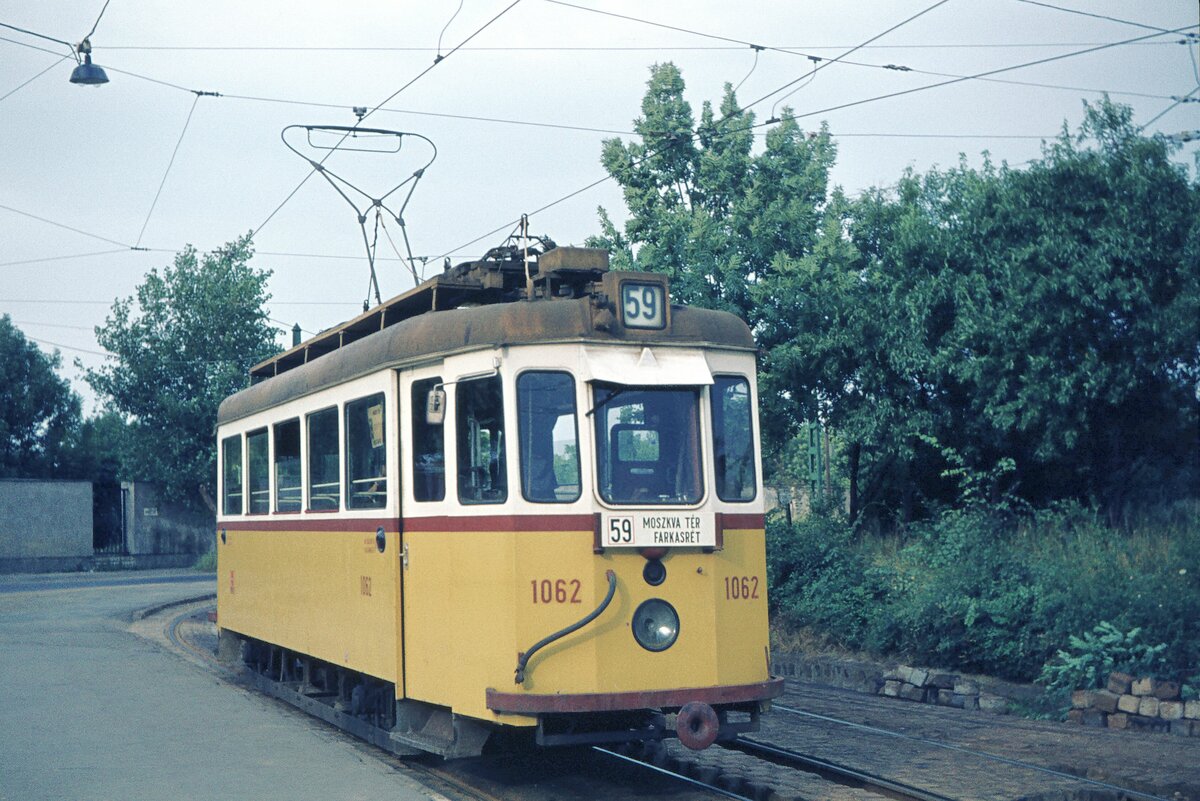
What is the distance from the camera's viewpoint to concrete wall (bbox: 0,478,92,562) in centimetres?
4697

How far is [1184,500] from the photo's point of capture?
653 inches

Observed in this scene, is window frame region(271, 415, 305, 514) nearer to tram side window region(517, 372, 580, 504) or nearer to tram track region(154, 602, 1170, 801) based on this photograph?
tram track region(154, 602, 1170, 801)

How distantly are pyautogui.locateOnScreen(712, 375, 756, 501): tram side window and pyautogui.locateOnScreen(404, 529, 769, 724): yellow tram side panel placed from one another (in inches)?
10.8

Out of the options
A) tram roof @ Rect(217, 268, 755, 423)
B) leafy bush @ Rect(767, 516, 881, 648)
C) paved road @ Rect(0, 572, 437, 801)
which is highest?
tram roof @ Rect(217, 268, 755, 423)

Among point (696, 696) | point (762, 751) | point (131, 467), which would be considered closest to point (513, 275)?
point (696, 696)

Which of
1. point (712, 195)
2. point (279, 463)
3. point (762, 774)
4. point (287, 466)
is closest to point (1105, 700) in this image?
point (762, 774)

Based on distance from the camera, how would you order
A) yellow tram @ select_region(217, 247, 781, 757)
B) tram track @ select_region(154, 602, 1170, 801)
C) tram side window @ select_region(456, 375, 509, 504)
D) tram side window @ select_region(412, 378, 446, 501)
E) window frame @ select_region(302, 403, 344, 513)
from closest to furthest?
yellow tram @ select_region(217, 247, 781, 757) → tram side window @ select_region(456, 375, 509, 504) → tram track @ select_region(154, 602, 1170, 801) → tram side window @ select_region(412, 378, 446, 501) → window frame @ select_region(302, 403, 344, 513)

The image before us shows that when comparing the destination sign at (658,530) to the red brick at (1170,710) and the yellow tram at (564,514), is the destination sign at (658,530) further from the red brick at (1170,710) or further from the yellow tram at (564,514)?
the red brick at (1170,710)

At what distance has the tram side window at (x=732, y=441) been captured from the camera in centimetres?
819

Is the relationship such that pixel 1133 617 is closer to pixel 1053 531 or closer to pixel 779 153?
pixel 1053 531

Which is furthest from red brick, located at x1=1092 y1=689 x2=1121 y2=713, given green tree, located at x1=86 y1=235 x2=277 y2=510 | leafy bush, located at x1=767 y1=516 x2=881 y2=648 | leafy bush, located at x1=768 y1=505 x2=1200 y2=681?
green tree, located at x1=86 y1=235 x2=277 y2=510

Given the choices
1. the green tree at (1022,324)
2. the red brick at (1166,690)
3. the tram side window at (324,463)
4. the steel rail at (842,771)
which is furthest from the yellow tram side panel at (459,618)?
the green tree at (1022,324)

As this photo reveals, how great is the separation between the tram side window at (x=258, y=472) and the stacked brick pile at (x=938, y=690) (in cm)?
627

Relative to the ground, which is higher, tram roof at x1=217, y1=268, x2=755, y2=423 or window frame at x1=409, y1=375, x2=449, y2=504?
tram roof at x1=217, y1=268, x2=755, y2=423
